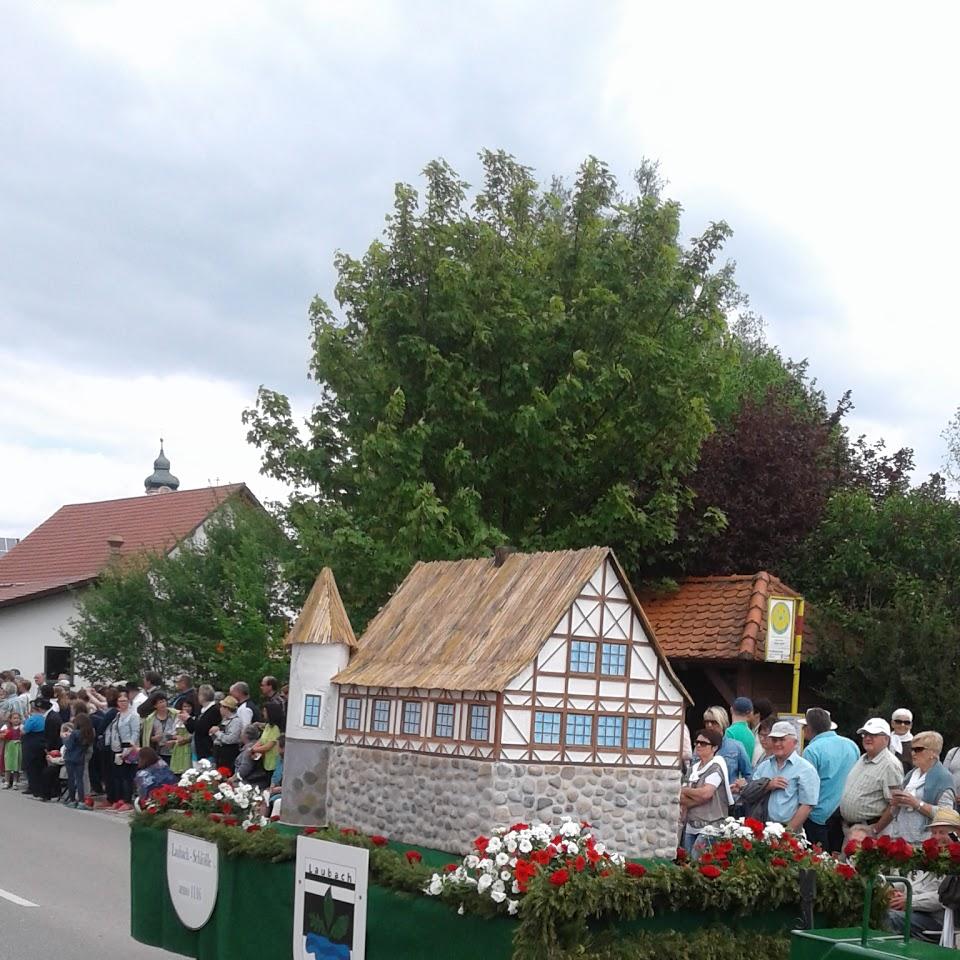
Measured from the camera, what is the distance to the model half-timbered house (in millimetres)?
9141

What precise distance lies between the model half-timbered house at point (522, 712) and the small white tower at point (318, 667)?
180 millimetres

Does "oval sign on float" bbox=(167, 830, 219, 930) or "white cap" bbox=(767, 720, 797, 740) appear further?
"white cap" bbox=(767, 720, 797, 740)

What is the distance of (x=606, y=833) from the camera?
30.6 feet

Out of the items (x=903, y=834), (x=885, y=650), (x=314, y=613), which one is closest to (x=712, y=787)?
(x=903, y=834)

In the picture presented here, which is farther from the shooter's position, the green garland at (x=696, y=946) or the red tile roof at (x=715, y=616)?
the red tile roof at (x=715, y=616)

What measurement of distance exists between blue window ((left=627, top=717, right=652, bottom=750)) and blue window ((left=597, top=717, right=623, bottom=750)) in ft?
0.24

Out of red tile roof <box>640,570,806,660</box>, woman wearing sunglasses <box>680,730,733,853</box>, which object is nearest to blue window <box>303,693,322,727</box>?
woman wearing sunglasses <box>680,730,733,853</box>

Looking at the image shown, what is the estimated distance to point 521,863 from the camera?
7.04 metres

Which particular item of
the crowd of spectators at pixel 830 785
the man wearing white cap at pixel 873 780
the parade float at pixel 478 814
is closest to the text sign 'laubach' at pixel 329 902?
the parade float at pixel 478 814

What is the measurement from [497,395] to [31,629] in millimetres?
25670

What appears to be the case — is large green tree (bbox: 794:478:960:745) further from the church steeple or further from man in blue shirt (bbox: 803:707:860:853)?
the church steeple

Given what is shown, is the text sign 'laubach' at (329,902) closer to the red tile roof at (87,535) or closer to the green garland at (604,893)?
the green garland at (604,893)

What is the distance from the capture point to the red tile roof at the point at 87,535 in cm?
4362

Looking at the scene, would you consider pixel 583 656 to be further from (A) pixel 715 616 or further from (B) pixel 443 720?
(A) pixel 715 616
